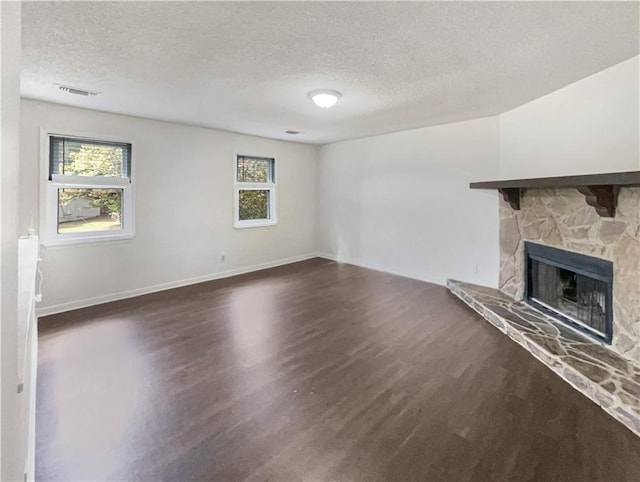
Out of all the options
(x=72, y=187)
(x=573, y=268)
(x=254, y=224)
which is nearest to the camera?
(x=573, y=268)

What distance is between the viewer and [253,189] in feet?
18.7

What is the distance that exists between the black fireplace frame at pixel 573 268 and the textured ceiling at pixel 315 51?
1.65m

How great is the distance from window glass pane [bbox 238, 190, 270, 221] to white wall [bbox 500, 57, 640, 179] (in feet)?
13.3

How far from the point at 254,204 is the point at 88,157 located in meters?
2.60

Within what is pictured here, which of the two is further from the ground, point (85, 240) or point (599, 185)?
point (599, 185)

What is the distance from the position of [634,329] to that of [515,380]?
3.26ft

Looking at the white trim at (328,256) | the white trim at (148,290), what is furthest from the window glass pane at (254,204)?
the white trim at (328,256)

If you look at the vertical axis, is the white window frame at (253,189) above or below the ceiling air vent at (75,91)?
below

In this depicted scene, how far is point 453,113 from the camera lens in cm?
393

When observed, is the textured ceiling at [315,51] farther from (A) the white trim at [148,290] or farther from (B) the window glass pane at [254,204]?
(A) the white trim at [148,290]

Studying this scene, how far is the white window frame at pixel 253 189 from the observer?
5340 mm

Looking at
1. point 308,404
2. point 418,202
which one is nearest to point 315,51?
point 308,404

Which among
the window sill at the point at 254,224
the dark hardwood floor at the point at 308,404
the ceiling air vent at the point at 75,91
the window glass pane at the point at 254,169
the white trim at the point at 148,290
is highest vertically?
the ceiling air vent at the point at 75,91

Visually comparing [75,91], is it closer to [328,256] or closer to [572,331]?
[328,256]
